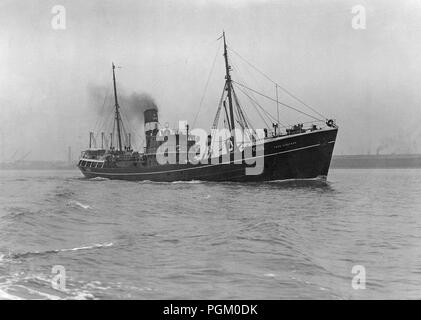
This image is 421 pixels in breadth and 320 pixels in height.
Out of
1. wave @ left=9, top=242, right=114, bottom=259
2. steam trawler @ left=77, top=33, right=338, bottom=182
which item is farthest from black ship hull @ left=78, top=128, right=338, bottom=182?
wave @ left=9, top=242, right=114, bottom=259

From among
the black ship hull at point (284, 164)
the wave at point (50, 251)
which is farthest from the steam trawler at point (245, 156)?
the wave at point (50, 251)

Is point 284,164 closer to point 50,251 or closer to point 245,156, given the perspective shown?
point 245,156

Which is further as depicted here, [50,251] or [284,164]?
[284,164]

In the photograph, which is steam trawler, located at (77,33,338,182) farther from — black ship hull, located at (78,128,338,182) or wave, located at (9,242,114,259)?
wave, located at (9,242,114,259)

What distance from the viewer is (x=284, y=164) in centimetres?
3956

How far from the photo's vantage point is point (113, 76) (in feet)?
177

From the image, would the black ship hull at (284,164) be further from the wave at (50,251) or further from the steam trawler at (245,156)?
the wave at (50,251)

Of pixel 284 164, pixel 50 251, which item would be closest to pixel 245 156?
pixel 284 164

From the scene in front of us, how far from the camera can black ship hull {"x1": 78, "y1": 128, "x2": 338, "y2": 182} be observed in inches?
1512
